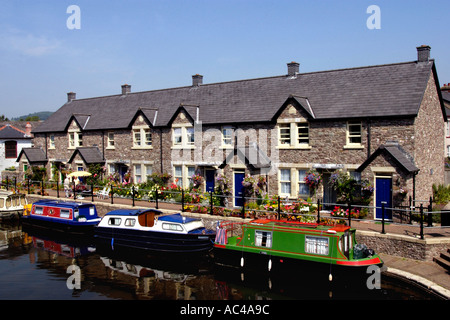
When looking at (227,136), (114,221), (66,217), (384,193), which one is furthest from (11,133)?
(384,193)

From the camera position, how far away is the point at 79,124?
35156mm

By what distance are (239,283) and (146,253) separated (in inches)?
235

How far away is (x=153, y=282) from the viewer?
1602 cm

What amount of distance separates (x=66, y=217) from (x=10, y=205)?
7.60m

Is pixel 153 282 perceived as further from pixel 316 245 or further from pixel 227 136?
pixel 227 136

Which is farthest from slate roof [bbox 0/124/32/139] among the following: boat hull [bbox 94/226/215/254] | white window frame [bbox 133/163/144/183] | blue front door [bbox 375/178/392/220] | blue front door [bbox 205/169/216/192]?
blue front door [bbox 375/178/392/220]

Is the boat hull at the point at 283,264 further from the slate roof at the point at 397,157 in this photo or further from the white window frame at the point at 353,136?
the white window frame at the point at 353,136

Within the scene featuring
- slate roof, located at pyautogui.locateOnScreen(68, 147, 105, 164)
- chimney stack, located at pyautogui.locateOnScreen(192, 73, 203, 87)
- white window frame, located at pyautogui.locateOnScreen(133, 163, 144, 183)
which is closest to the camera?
white window frame, located at pyautogui.locateOnScreen(133, 163, 144, 183)

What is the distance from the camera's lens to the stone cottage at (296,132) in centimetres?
2012

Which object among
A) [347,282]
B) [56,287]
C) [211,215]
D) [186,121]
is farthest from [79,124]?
[347,282]

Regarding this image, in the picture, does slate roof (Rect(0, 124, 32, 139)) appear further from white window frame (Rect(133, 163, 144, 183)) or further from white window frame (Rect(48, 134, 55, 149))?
white window frame (Rect(133, 163, 144, 183))

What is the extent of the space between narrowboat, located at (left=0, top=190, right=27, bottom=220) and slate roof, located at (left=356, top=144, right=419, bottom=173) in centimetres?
2334

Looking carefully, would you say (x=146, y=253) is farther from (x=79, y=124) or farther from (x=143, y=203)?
(x=79, y=124)

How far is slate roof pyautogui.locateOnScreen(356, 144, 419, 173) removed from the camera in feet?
61.3
